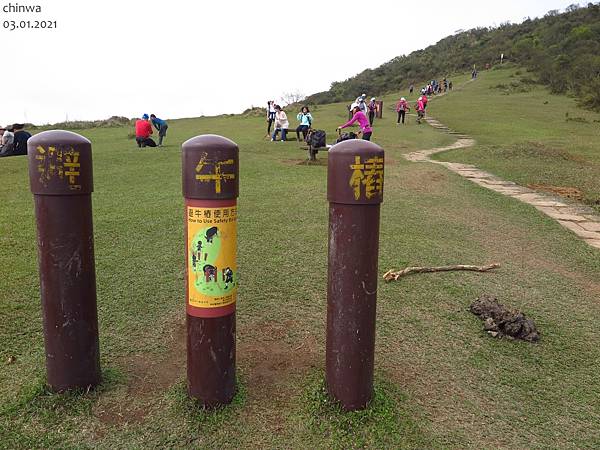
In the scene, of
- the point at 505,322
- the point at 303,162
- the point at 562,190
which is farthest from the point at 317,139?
the point at 505,322

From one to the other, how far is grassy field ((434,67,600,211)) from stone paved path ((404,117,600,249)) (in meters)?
0.41

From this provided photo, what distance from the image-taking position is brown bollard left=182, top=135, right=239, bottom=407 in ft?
7.89

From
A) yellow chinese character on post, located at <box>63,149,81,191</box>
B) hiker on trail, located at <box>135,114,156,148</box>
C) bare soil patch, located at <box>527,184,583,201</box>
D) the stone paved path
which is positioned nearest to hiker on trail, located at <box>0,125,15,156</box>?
hiker on trail, located at <box>135,114,156,148</box>

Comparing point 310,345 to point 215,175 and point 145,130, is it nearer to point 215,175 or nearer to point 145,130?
point 215,175

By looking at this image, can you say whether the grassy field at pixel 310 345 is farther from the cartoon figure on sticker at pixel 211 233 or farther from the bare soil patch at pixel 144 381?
the cartoon figure on sticker at pixel 211 233

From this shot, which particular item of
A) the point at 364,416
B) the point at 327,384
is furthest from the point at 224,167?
the point at 364,416

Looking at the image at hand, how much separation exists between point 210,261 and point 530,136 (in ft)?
56.2

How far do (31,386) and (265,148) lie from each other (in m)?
11.4

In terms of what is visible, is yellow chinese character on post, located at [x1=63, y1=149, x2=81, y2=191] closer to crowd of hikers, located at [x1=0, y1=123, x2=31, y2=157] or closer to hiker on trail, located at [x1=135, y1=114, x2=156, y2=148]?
crowd of hikers, located at [x1=0, y1=123, x2=31, y2=157]

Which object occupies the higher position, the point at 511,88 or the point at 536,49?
the point at 536,49

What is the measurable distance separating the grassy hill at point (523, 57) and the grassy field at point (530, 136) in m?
1.92

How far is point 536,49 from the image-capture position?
1842 inches

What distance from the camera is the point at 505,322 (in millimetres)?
3561

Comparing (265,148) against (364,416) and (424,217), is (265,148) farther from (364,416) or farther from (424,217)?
(364,416)
